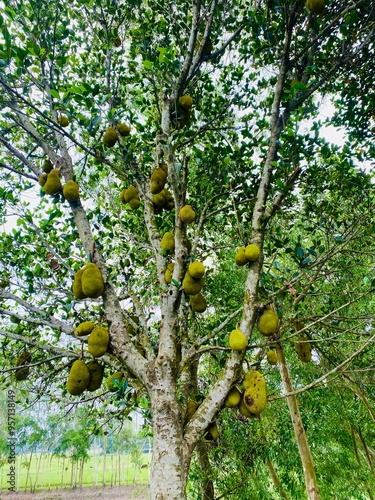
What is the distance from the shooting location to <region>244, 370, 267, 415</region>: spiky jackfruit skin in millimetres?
2084

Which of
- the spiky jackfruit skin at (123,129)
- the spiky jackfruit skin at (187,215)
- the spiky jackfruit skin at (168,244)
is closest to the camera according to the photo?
the spiky jackfruit skin at (187,215)

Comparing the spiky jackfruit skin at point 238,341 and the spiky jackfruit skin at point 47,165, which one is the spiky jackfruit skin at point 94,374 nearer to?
the spiky jackfruit skin at point 238,341

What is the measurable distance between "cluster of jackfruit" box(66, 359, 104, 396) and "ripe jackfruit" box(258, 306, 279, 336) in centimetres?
120

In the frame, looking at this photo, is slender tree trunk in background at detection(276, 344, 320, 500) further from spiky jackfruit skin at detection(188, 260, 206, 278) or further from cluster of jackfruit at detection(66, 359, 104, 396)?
cluster of jackfruit at detection(66, 359, 104, 396)

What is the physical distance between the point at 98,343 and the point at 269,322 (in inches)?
44.7

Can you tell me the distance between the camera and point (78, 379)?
2.25m

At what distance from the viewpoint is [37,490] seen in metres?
22.8

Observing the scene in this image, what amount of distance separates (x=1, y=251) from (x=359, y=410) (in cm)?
615

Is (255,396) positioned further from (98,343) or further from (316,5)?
(316,5)

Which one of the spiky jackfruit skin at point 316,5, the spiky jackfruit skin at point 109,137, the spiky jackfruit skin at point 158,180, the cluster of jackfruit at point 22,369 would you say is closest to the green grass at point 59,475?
the cluster of jackfruit at point 22,369

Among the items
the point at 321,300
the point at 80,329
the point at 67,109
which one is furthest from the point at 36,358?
the point at 321,300

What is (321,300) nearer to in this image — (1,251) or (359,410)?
(359,410)

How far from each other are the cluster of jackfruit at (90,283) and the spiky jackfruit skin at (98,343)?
0.26 m

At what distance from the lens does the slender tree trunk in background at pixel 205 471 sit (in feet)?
13.6
